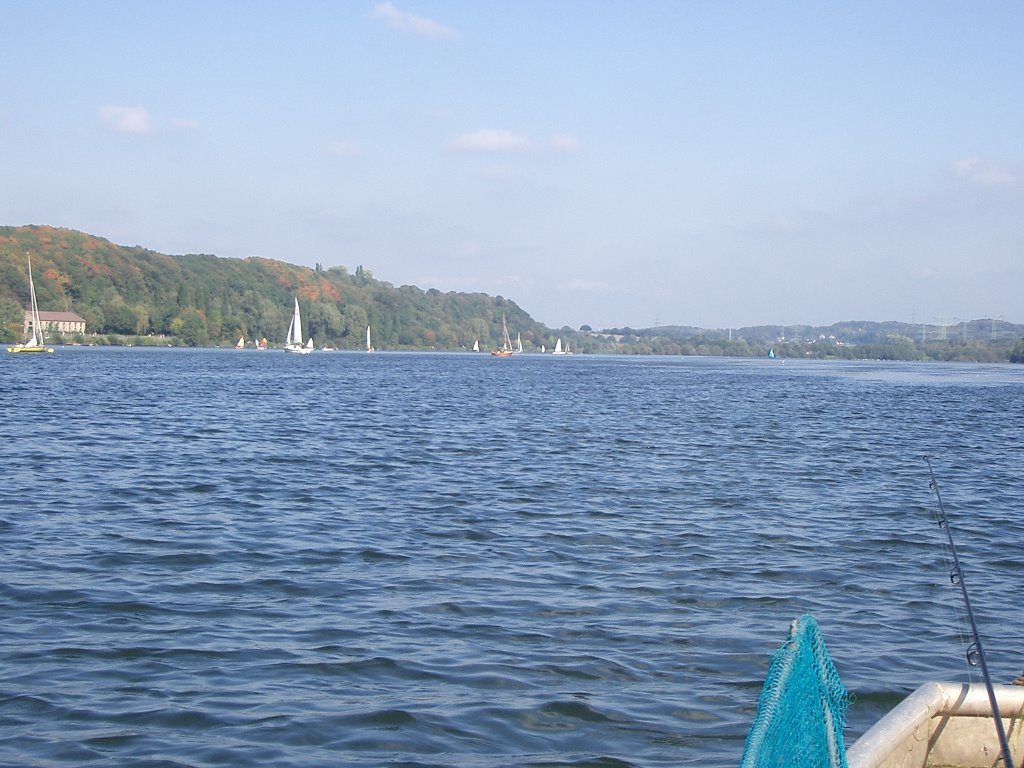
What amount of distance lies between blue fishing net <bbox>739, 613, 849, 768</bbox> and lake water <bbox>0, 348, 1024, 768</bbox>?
3.59 m

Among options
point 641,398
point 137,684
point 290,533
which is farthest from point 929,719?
point 641,398

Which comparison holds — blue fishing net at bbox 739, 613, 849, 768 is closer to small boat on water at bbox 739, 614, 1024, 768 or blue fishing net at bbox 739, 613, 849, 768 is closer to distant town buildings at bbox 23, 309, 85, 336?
small boat on water at bbox 739, 614, 1024, 768

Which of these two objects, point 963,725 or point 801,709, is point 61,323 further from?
point 801,709

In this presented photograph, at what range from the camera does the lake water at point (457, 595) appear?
27.6 feet

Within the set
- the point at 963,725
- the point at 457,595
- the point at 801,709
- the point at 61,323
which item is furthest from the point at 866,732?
the point at 61,323

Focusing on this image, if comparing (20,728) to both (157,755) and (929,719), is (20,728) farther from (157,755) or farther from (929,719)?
A: (929,719)

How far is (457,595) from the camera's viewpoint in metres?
12.3

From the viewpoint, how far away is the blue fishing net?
4305 mm

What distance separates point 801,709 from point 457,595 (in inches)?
320

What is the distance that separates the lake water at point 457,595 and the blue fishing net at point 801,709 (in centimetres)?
359

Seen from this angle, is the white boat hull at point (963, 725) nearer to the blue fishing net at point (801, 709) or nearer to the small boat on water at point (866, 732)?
the small boat on water at point (866, 732)

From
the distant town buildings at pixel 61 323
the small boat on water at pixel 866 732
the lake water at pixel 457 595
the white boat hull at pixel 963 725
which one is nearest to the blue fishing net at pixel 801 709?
the small boat on water at pixel 866 732

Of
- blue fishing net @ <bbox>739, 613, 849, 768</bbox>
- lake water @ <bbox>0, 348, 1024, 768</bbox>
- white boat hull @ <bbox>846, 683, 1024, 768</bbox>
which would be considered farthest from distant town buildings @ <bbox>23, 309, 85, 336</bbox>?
blue fishing net @ <bbox>739, 613, 849, 768</bbox>

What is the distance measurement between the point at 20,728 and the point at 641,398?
55513 millimetres
